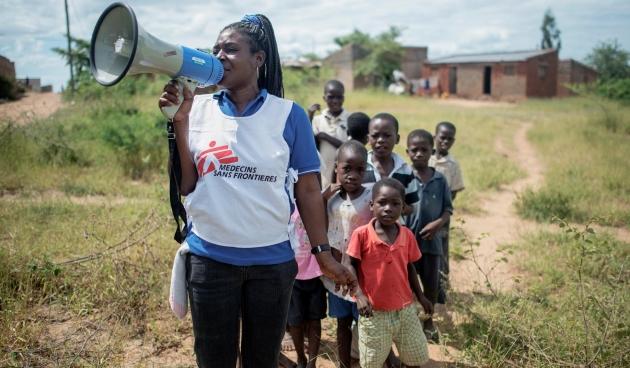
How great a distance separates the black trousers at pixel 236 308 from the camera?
174cm

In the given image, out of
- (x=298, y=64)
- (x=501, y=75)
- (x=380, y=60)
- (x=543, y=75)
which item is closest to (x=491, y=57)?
(x=501, y=75)

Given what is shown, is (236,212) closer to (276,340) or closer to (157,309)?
(276,340)

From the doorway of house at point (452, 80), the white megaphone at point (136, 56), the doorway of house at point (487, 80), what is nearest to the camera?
the white megaphone at point (136, 56)

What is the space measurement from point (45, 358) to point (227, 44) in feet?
6.36

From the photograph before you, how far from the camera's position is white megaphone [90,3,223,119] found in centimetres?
165

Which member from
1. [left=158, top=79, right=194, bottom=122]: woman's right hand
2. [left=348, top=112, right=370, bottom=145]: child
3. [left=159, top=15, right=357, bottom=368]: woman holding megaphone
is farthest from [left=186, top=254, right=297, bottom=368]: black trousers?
[left=348, top=112, right=370, bottom=145]: child

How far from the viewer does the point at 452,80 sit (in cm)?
3275

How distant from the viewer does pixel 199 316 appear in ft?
5.79

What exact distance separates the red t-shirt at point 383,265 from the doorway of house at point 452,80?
31573mm

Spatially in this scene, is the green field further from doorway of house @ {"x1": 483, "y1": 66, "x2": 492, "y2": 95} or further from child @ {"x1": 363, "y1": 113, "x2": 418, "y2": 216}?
doorway of house @ {"x1": 483, "y1": 66, "x2": 492, "y2": 95}


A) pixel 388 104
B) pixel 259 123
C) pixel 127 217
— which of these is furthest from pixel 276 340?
pixel 388 104

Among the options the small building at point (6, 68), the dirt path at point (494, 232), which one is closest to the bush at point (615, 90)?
the dirt path at point (494, 232)

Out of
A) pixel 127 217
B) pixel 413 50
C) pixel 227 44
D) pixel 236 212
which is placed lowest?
pixel 127 217

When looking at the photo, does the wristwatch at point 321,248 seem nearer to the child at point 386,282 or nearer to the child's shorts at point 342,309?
the child at point 386,282
